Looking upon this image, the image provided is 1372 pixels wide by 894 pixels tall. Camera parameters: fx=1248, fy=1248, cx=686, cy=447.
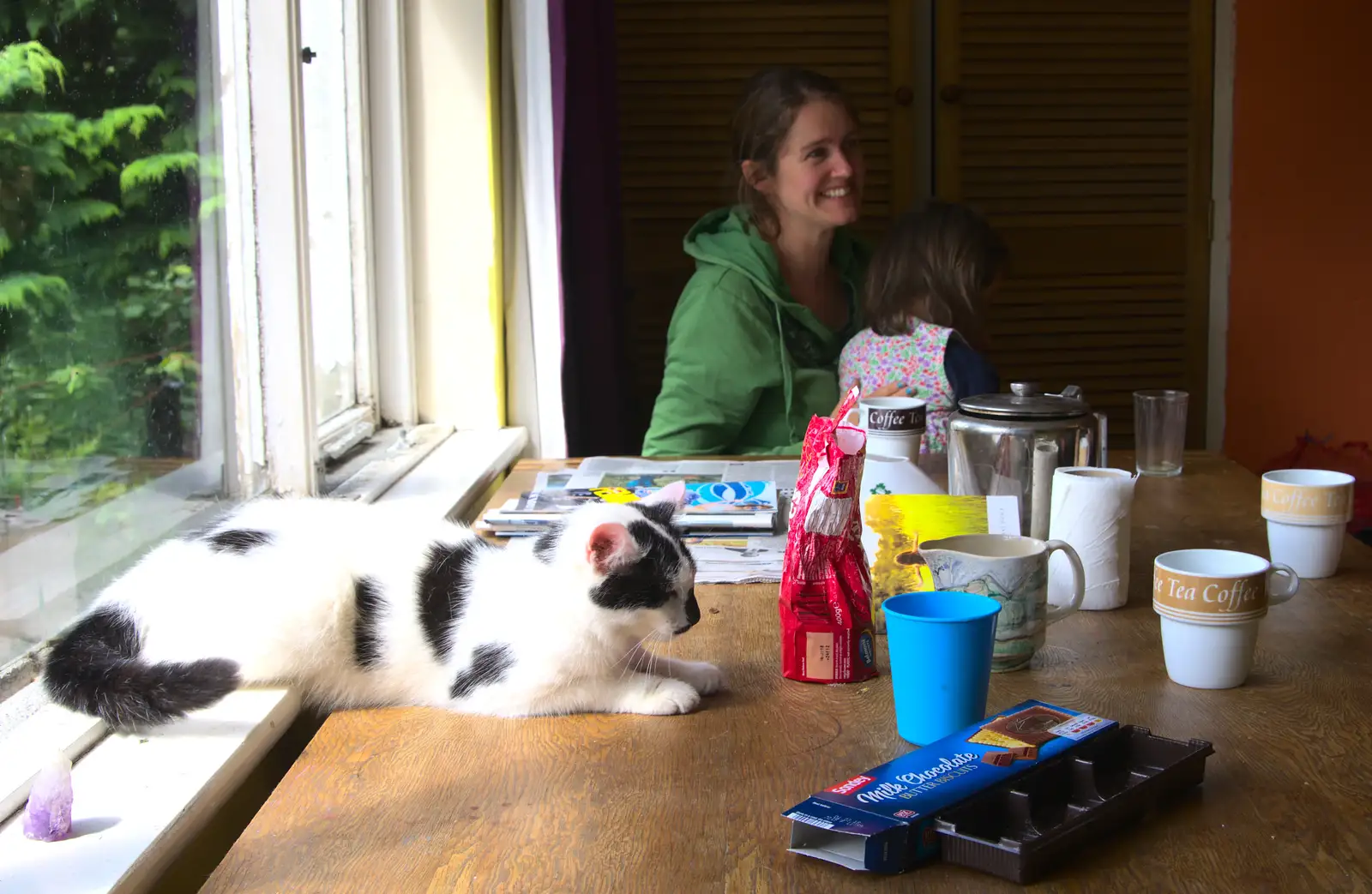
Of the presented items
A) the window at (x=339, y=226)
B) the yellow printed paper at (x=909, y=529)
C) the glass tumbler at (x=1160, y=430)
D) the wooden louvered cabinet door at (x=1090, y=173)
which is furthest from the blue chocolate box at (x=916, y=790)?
the wooden louvered cabinet door at (x=1090, y=173)

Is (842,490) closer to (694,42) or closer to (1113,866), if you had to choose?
(1113,866)

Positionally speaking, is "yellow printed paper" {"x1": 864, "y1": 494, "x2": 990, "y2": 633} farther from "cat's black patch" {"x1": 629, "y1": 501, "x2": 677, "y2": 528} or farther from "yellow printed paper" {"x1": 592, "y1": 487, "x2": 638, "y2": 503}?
"yellow printed paper" {"x1": 592, "y1": 487, "x2": 638, "y2": 503}

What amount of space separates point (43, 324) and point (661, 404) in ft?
4.14

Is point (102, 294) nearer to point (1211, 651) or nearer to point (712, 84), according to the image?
point (1211, 651)

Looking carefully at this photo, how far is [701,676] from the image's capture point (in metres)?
0.96

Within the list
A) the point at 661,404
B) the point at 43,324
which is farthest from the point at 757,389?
the point at 43,324

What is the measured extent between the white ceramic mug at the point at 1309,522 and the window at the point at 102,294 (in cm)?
114

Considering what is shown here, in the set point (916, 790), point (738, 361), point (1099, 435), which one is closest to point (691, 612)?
point (916, 790)

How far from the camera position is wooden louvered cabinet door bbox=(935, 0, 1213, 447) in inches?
115

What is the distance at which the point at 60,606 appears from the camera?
3.59 feet

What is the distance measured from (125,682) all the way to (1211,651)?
798mm

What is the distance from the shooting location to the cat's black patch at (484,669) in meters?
0.94

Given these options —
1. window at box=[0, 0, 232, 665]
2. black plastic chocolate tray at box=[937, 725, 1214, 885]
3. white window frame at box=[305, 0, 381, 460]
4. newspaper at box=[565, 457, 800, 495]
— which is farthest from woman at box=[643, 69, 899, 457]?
black plastic chocolate tray at box=[937, 725, 1214, 885]

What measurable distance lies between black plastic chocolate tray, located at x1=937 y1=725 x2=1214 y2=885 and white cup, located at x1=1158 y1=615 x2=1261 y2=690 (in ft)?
0.55
